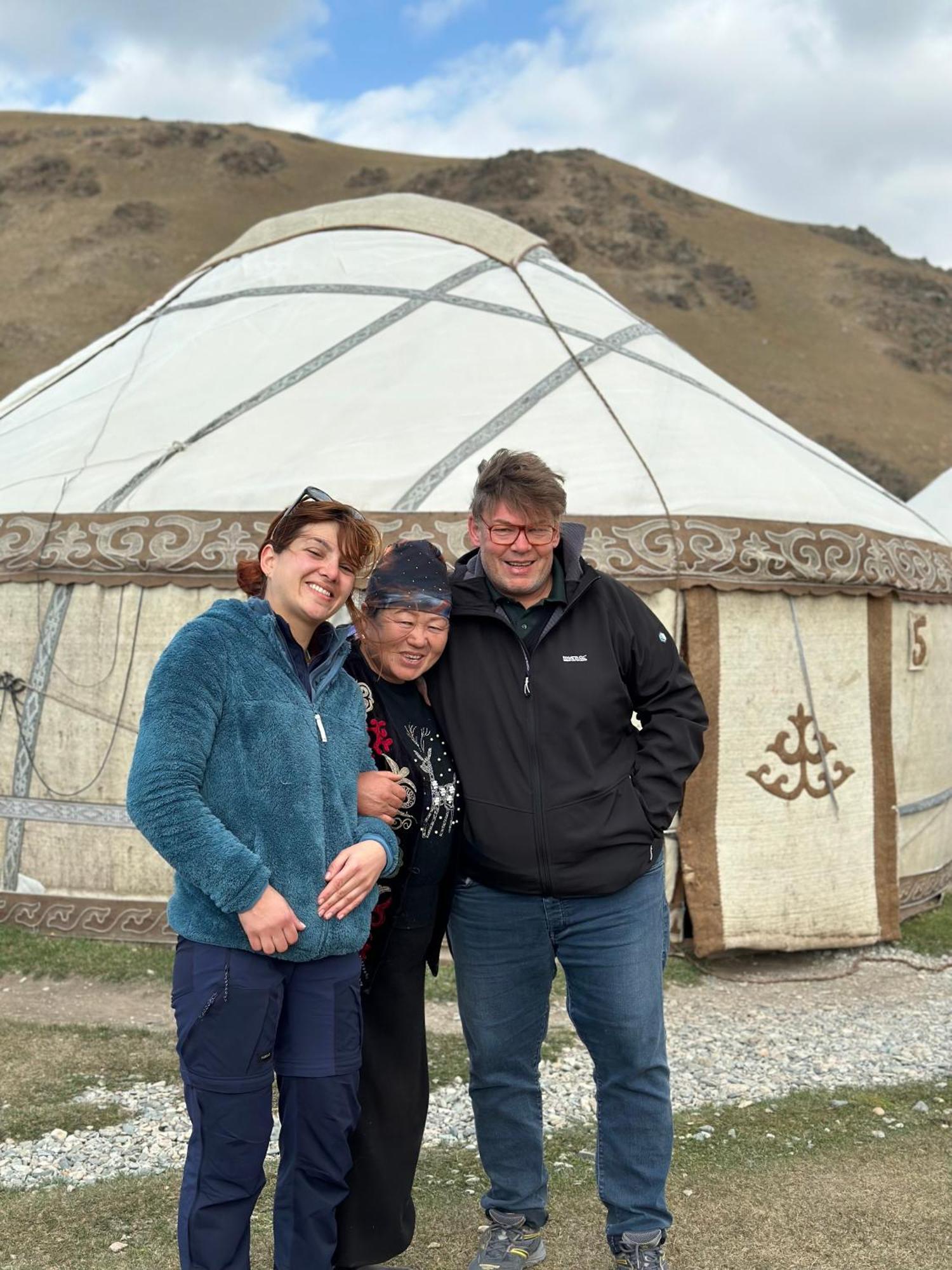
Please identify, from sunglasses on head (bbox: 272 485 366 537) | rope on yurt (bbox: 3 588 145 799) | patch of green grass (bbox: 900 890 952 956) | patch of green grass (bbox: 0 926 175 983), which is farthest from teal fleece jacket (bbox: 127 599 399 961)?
patch of green grass (bbox: 900 890 952 956)

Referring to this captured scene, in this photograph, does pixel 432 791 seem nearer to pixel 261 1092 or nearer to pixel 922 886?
pixel 261 1092

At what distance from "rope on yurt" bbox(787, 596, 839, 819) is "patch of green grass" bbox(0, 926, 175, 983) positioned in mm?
2524

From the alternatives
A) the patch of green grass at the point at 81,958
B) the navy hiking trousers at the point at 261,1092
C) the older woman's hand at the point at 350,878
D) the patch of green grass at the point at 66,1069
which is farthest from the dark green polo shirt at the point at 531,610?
the patch of green grass at the point at 81,958

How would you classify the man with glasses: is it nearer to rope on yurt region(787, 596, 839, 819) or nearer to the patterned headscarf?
the patterned headscarf

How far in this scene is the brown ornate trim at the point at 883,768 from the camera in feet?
16.0

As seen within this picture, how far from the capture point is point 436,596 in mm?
2137

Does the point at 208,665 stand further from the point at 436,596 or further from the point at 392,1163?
the point at 392,1163

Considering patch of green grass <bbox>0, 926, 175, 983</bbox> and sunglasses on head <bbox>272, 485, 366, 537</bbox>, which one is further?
patch of green grass <bbox>0, 926, 175, 983</bbox>

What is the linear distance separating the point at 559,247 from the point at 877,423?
42.4ft

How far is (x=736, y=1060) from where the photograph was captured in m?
3.69

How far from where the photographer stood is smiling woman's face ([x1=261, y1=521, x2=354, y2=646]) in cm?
→ 198

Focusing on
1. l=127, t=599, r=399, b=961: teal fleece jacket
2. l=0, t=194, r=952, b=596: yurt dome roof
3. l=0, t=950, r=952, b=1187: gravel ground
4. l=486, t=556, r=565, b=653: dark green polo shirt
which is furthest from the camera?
l=0, t=194, r=952, b=596: yurt dome roof

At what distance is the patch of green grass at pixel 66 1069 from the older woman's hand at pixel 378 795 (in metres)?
1.56

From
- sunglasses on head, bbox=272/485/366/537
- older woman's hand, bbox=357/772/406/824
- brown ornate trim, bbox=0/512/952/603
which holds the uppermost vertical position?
brown ornate trim, bbox=0/512/952/603
